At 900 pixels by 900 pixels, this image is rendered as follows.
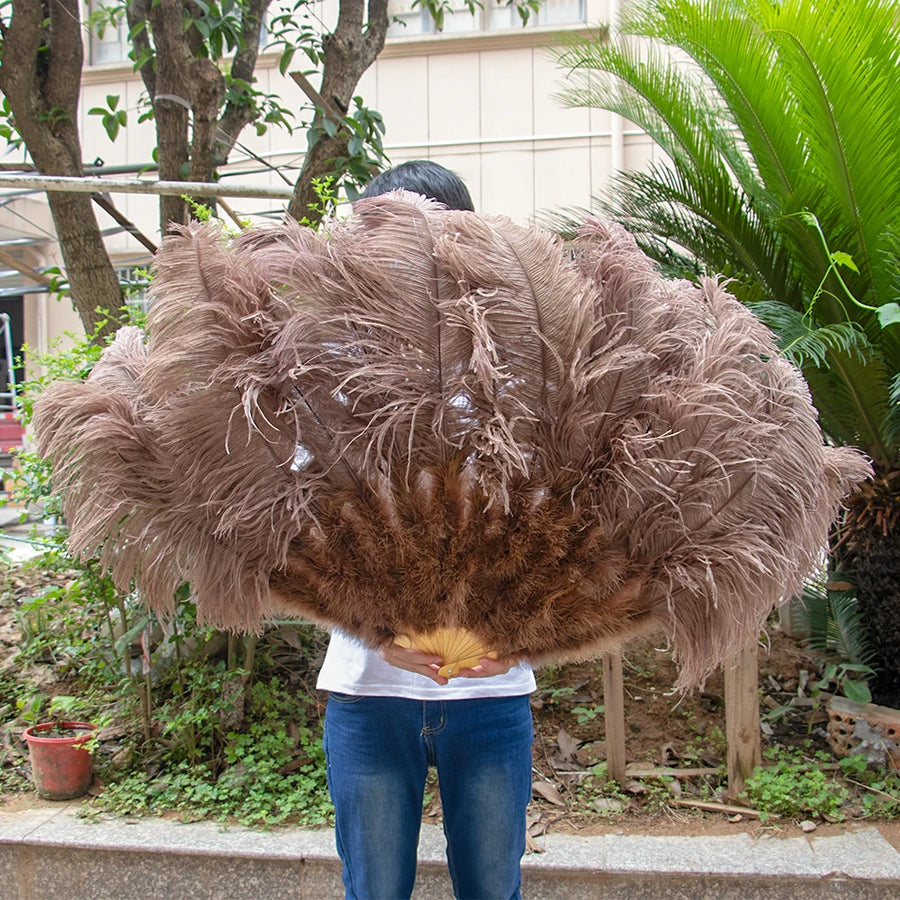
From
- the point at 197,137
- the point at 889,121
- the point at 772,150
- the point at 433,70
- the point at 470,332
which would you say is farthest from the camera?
the point at 433,70

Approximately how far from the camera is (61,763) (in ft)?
10.9

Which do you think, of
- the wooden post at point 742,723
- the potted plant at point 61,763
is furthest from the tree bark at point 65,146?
the wooden post at point 742,723

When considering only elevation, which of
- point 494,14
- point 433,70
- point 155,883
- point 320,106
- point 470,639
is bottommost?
point 155,883

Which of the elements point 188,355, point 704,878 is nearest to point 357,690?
point 188,355

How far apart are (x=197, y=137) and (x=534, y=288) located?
10.3 feet

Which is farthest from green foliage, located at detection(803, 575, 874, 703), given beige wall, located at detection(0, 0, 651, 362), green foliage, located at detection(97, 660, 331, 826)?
beige wall, located at detection(0, 0, 651, 362)

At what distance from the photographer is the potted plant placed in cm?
331

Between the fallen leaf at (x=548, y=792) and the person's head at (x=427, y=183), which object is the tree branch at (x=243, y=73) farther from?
the fallen leaf at (x=548, y=792)

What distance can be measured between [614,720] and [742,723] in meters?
0.45

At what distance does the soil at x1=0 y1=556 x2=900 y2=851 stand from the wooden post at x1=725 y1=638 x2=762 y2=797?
0.33 feet

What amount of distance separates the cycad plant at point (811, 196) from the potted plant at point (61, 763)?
2922 millimetres

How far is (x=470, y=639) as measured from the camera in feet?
5.06

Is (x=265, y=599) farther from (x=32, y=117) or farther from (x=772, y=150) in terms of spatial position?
(x=32, y=117)

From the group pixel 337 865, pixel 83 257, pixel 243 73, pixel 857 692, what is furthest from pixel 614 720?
pixel 243 73
